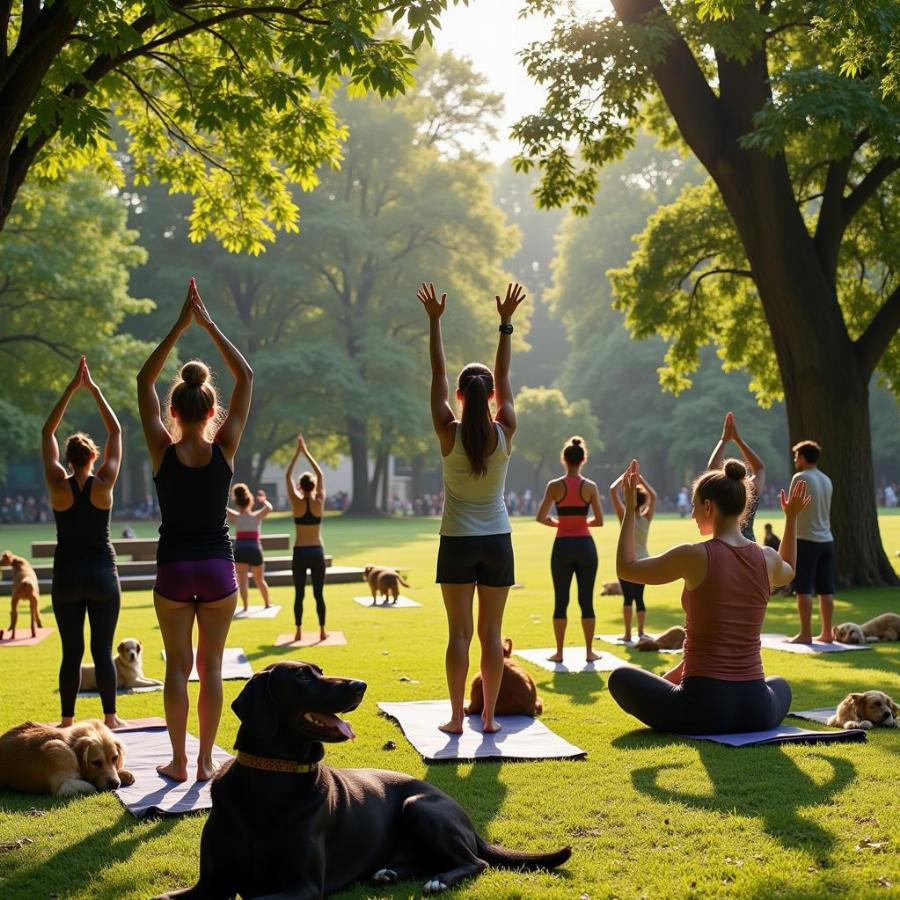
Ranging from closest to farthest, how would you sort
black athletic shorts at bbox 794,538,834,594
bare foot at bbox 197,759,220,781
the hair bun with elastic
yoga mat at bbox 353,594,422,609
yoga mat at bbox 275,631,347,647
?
bare foot at bbox 197,759,220,781, the hair bun with elastic, black athletic shorts at bbox 794,538,834,594, yoga mat at bbox 275,631,347,647, yoga mat at bbox 353,594,422,609

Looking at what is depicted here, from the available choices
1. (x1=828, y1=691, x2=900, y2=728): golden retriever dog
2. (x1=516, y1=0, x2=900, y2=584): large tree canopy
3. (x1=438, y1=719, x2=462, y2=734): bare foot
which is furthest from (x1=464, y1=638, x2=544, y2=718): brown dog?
(x1=516, y1=0, x2=900, y2=584): large tree canopy

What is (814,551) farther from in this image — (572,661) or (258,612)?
(258,612)

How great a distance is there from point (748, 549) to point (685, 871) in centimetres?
263

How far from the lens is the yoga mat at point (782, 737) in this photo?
7.06m

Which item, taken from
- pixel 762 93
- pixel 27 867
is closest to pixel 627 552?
pixel 27 867

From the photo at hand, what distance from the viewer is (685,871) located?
185 inches

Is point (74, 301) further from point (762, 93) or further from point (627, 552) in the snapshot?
point (627, 552)

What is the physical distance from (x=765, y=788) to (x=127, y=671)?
19.8ft

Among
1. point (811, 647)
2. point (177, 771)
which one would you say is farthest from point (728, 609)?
point (811, 647)

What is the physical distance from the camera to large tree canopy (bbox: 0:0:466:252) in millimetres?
7762

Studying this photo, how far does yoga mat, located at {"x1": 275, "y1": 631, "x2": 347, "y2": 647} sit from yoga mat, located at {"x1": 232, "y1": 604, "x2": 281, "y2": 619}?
8.91 feet

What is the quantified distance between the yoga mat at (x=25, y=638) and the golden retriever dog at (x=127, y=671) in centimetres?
417

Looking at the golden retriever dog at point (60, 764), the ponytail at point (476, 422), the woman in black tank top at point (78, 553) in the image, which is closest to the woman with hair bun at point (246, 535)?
the woman in black tank top at point (78, 553)

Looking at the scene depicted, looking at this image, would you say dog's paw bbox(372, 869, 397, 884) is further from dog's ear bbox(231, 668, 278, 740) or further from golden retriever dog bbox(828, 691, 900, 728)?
golden retriever dog bbox(828, 691, 900, 728)
